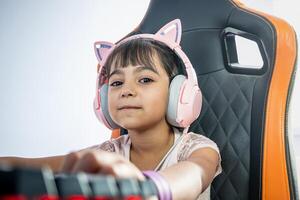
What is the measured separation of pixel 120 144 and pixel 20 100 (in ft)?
2.37

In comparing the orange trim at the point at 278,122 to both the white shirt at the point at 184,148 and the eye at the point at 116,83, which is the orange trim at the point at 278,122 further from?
the eye at the point at 116,83

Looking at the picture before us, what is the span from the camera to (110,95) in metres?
0.85

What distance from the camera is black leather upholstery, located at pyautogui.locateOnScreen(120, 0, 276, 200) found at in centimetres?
77

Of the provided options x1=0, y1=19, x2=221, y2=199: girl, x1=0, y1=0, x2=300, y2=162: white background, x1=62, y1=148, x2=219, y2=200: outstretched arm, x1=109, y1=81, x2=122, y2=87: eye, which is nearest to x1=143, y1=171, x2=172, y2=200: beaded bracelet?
x1=62, y1=148, x2=219, y2=200: outstretched arm

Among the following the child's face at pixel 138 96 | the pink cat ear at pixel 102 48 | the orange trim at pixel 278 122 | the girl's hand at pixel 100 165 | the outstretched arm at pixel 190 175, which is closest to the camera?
the girl's hand at pixel 100 165

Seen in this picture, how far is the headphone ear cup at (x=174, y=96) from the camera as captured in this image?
78 cm

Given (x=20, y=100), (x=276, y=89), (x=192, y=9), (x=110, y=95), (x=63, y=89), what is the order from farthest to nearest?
(x=63, y=89) < (x=20, y=100) < (x=192, y=9) < (x=110, y=95) < (x=276, y=89)

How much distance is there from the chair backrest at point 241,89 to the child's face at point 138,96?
0.50ft

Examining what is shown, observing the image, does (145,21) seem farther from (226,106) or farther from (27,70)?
(27,70)

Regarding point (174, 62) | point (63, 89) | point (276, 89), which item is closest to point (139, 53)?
point (174, 62)

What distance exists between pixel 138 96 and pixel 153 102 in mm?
42

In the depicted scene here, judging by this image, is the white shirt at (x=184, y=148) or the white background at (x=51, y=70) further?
the white background at (x=51, y=70)

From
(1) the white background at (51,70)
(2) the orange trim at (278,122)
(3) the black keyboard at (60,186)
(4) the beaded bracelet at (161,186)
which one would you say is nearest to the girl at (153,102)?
(2) the orange trim at (278,122)

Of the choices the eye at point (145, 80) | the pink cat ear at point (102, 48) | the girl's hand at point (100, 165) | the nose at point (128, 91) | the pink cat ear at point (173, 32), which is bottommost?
the nose at point (128, 91)
